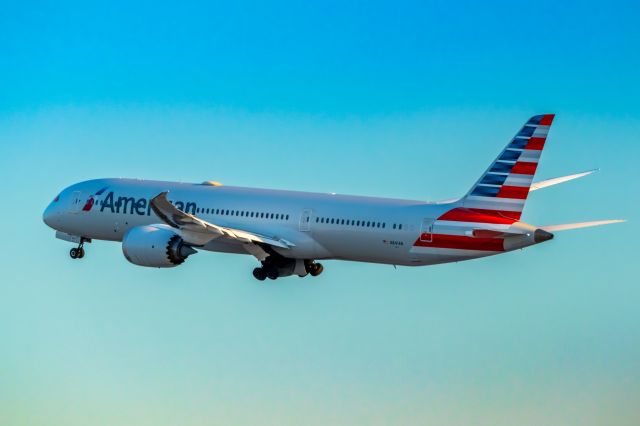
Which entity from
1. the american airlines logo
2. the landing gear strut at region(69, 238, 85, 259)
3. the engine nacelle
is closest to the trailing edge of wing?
the engine nacelle

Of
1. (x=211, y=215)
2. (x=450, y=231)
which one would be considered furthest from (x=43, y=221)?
(x=450, y=231)

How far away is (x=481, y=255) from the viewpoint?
6047cm

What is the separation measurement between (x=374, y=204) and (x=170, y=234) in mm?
10086

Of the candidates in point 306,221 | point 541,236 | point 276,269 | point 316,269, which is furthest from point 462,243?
point 276,269

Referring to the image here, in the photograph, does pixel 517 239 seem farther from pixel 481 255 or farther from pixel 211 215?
pixel 211 215

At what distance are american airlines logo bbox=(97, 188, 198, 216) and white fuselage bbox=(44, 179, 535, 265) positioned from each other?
5 centimetres

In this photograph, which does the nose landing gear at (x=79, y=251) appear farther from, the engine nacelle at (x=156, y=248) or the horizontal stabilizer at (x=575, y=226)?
the horizontal stabilizer at (x=575, y=226)

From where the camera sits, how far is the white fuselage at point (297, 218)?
6144cm

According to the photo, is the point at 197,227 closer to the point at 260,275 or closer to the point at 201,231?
the point at 201,231

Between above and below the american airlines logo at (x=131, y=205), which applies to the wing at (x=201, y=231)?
below

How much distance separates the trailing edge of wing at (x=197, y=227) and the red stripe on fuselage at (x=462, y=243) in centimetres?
760

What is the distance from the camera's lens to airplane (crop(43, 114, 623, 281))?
5994cm

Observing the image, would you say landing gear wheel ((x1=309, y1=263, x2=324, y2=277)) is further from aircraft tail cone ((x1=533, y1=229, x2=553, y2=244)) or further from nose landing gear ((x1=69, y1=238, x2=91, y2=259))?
aircraft tail cone ((x1=533, y1=229, x2=553, y2=244))

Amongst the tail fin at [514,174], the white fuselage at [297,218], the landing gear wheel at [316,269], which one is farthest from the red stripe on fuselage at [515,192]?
the landing gear wheel at [316,269]
